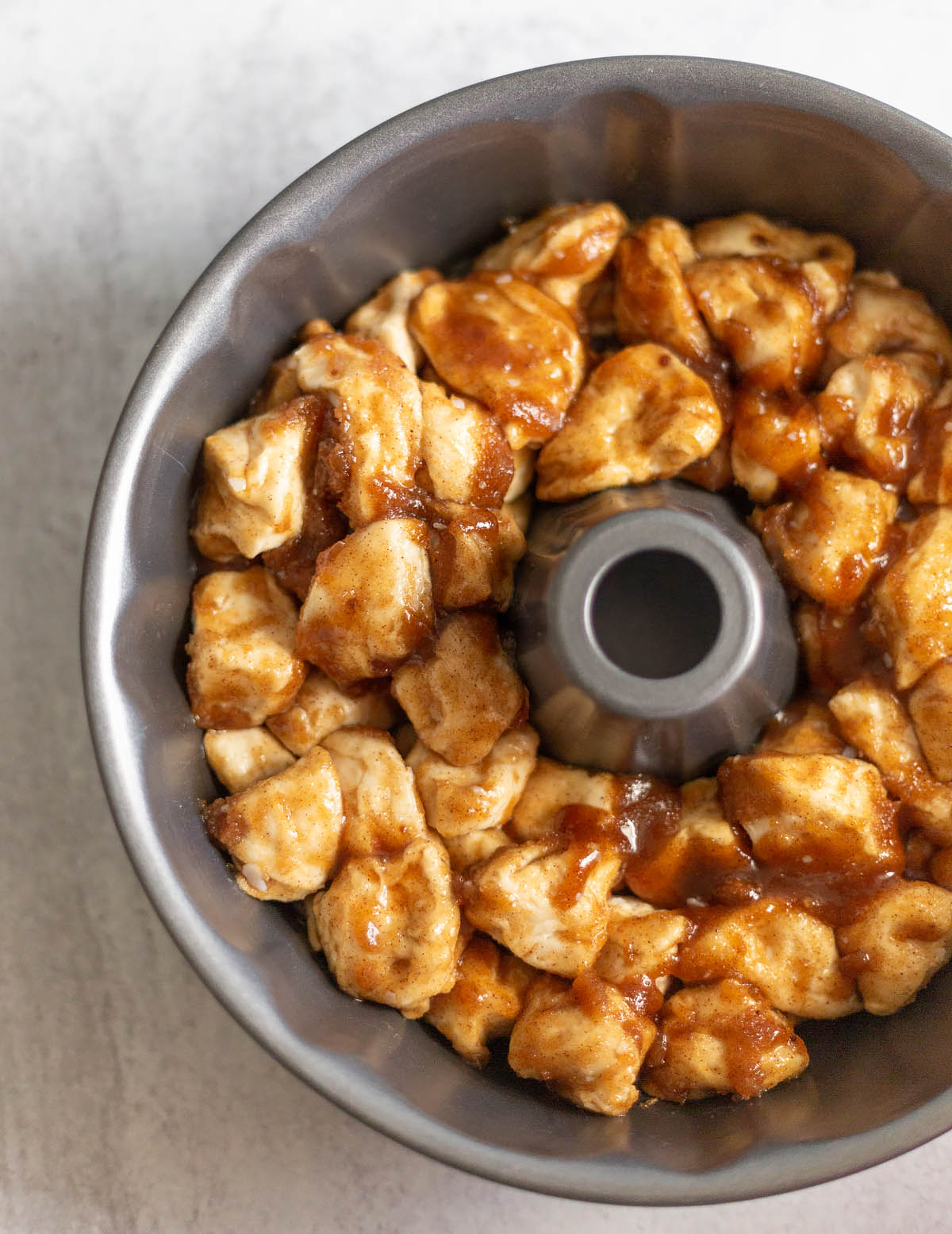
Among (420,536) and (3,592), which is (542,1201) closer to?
(420,536)

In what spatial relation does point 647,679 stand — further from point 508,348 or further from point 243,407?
point 243,407

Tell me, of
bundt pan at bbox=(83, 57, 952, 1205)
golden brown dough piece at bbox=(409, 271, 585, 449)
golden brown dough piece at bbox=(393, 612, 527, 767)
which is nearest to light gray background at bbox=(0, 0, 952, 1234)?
bundt pan at bbox=(83, 57, 952, 1205)

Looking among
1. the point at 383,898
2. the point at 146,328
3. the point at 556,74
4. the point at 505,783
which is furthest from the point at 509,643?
the point at 146,328

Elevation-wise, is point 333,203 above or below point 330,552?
above

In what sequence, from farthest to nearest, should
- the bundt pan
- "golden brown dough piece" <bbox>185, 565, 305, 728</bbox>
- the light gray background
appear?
the light gray background → "golden brown dough piece" <bbox>185, 565, 305, 728</bbox> → the bundt pan

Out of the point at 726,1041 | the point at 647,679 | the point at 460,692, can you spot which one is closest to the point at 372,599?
the point at 460,692

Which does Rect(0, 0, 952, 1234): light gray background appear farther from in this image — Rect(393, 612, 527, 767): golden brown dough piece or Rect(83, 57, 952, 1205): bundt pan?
Rect(393, 612, 527, 767): golden brown dough piece

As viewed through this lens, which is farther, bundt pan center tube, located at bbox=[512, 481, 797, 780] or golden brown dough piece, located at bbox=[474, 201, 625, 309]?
golden brown dough piece, located at bbox=[474, 201, 625, 309]
